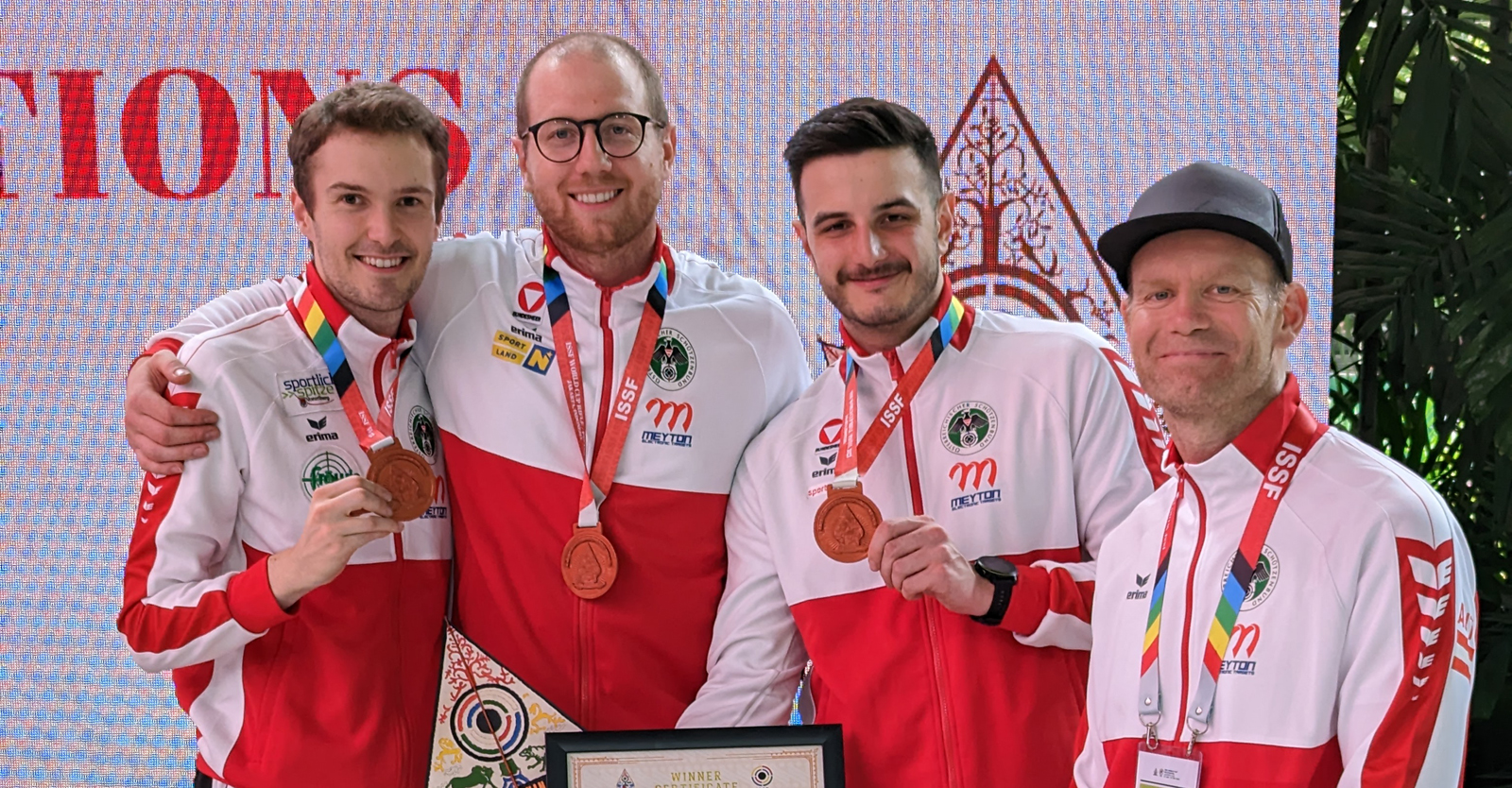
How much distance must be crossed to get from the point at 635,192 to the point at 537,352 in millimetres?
381

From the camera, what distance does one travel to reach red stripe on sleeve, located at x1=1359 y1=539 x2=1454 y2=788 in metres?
1.61

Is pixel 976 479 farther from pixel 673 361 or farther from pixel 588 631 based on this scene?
pixel 588 631

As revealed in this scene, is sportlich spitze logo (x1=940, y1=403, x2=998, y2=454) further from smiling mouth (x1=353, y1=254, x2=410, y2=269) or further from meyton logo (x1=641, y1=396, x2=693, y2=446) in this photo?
smiling mouth (x1=353, y1=254, x2=410, y2=269)

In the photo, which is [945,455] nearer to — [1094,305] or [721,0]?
[1094,305]

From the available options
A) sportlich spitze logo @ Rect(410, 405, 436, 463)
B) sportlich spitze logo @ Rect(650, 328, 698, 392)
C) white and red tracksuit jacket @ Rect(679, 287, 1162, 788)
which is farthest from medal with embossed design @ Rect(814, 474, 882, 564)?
sportlich spitze logo @ Rect(410, 405, 436, 463)

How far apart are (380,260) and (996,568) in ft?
4.13

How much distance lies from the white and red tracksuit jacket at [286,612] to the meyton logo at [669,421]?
0.53 m

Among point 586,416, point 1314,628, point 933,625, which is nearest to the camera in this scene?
point 1314,628

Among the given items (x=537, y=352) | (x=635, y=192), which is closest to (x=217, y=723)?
(x=537, y=352)

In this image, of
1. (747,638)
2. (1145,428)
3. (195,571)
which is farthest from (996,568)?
(195,571)

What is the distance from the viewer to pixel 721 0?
3896mm

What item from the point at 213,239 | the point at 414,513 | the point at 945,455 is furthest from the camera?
the point at 213,239

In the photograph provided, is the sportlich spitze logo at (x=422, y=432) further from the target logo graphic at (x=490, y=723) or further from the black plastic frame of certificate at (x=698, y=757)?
the black plastic frame of certificate at (x=698, y=757)

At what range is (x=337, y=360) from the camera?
2363 mm
